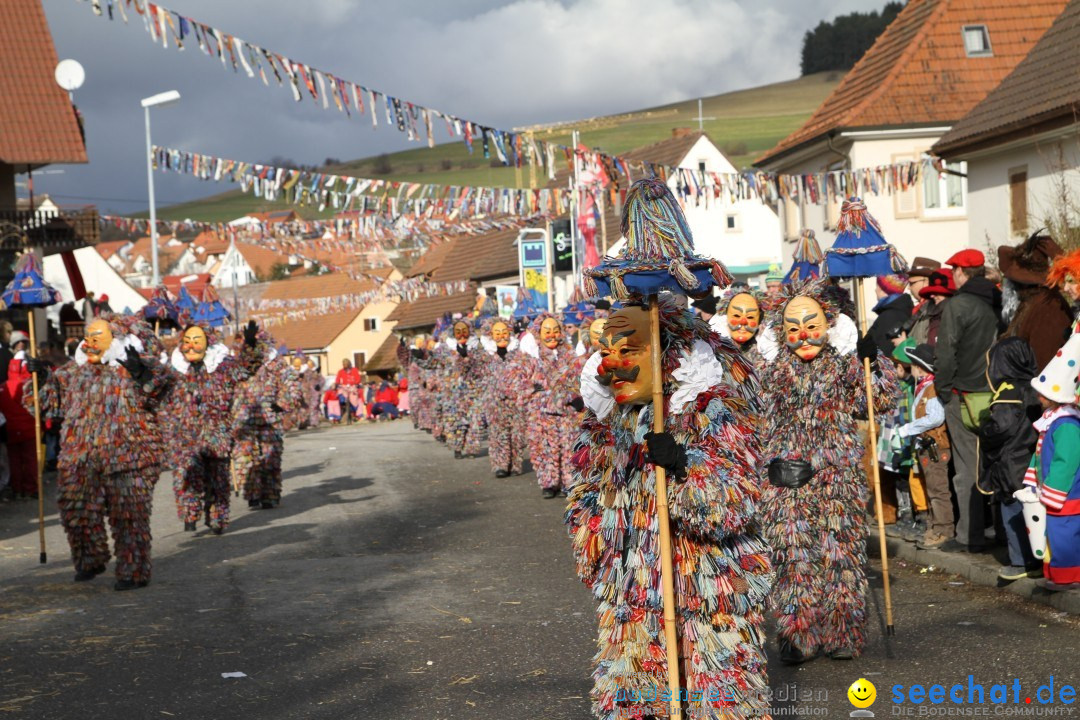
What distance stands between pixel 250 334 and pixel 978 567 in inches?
308

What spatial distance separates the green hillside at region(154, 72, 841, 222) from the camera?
98.8 metres

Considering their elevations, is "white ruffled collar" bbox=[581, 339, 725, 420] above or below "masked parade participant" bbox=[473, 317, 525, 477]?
above

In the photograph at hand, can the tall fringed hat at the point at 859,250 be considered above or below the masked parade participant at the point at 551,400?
above

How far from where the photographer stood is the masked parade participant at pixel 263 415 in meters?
15.2

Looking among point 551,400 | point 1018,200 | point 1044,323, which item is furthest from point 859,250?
point 1018,200

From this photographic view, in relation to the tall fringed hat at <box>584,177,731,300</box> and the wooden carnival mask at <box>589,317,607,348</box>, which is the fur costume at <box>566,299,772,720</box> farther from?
the wooden carnival mask at <box>589,317,607,348</box>

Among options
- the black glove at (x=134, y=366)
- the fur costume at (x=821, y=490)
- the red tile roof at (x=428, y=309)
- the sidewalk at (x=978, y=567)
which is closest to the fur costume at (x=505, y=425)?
the sidewalk at (x=978, y=567)

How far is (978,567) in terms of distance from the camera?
31.7ft

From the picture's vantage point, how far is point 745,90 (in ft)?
408

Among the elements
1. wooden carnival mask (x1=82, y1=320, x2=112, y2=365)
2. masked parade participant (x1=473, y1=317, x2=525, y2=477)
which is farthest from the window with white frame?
wooden carnival mask (x1=82, y1=320, x2=112, y2=365)

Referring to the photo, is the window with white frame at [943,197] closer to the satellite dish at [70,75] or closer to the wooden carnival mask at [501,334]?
the wooden carnival mask at [501,334]

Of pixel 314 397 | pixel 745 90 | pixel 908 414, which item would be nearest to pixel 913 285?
pixel 908 414

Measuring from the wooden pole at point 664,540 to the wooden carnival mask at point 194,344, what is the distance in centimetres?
926

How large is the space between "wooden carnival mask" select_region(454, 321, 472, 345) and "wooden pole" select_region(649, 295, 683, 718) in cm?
1707
